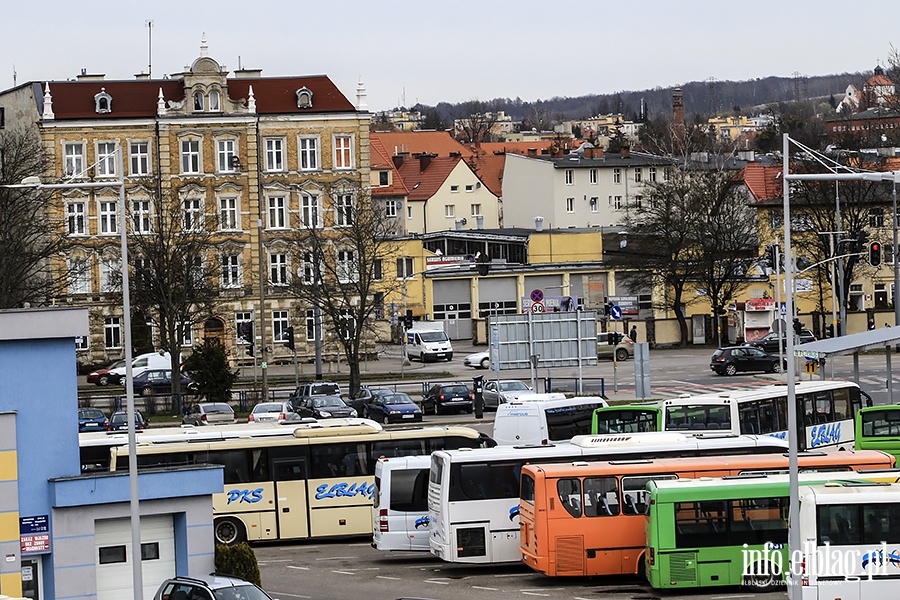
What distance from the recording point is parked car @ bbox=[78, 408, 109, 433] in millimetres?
50281

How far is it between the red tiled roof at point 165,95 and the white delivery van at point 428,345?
13.1 m

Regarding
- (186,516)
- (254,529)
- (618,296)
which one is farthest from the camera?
(618,296)

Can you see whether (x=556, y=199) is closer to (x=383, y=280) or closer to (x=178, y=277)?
(x=383, y=280)

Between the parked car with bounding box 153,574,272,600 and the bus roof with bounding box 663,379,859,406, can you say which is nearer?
the parked car with bounding box 153,574,272,600

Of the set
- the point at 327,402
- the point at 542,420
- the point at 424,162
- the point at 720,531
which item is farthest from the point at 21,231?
the point at 424,162

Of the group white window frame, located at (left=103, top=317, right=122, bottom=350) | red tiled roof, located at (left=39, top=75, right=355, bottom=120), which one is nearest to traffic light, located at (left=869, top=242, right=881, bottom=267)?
red tiled roof, located at (left=39, top=75, right=355, bottom=120)

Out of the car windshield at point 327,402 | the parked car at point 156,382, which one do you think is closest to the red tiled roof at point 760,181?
the parked car at point 156,382

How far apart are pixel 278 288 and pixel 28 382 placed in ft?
188

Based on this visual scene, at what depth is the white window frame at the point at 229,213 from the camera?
81.2 meters

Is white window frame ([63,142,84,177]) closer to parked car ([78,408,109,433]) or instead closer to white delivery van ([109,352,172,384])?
white delivery van ([109,352,172,384])

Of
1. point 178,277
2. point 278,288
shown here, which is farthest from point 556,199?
point 178,277

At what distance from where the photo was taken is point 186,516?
2514 centimetres

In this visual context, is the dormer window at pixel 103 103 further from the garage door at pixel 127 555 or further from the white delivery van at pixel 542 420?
the garage door at pixel 127 555

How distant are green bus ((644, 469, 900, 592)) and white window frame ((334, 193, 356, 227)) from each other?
1713 inches
